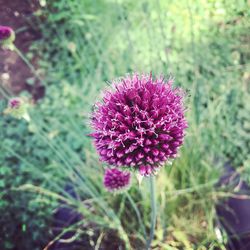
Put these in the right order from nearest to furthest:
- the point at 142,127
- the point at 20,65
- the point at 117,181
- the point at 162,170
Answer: the point at 142,127, the point at 117,181, the point at 162,170, the point at 20,65

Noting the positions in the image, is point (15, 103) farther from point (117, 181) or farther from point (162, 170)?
point (162, 170)

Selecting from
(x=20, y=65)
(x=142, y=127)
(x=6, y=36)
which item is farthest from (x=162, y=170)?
(x=20, y=65)

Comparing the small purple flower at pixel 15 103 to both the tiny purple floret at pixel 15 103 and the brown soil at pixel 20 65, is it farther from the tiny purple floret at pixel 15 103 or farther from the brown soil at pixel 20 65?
the brown soil at pixel 20 65

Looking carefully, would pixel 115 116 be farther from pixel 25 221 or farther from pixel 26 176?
pixel 26 176

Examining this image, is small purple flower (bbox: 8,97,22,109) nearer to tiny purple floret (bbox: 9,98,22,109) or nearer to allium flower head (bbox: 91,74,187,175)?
tiny purple floret (bbox: 9,98,22,109)

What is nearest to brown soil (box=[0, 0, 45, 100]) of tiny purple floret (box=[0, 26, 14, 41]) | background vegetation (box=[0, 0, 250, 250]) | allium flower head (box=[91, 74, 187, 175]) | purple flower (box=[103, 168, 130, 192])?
background vegetation (box=[0, 0, 250, 250])

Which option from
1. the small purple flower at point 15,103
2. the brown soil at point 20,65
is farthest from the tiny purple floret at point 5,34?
the brown soil at point 20,65

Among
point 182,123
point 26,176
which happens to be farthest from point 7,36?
point 26,176
